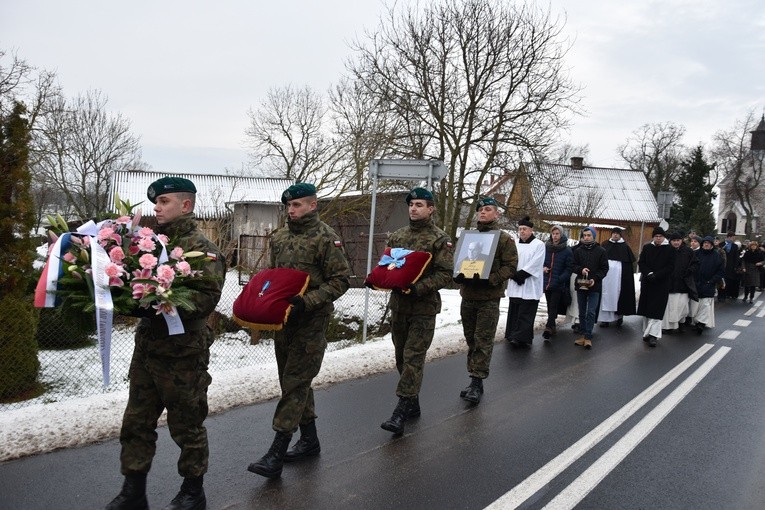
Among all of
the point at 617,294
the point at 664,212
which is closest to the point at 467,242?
the point at 617,294

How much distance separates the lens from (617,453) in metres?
4.93

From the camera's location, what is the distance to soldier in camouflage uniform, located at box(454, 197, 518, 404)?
627cm

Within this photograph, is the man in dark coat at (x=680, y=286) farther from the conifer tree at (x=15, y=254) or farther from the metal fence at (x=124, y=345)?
the conifer tree at (x=15, y=254)

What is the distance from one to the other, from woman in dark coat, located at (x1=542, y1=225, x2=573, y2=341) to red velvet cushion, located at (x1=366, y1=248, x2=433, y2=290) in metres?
6.00

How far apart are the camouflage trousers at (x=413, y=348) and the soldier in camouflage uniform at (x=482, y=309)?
1066 mm

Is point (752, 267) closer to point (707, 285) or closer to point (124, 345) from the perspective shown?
point (707, 285)

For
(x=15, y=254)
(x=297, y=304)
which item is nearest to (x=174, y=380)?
(x=297, y=304)

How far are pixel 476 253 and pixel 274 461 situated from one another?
3280mm

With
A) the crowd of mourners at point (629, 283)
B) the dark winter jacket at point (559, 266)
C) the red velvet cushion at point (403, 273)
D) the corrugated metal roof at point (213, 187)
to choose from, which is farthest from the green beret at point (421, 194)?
the corrugated metal roof at point (213, 187)

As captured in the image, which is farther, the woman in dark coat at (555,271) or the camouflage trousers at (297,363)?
the woman in dark coat at (555,271)

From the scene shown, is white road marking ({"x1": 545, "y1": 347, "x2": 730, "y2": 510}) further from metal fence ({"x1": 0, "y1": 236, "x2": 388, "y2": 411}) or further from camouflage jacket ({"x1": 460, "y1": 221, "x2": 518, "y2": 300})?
metal fence ({"x1": 0, "y1": 236, "x2": 388, "y2": 411})

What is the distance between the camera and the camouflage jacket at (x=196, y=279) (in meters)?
3.45

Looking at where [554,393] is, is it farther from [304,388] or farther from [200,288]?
[200,288]

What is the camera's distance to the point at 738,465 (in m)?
4.74
